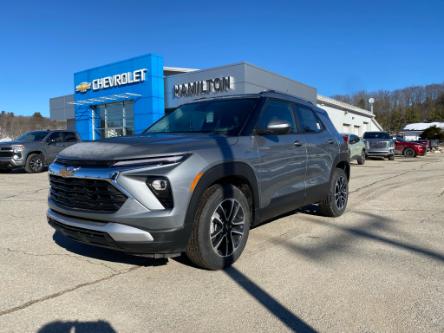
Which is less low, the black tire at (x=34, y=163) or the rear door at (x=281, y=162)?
the rear door at (x=281, y=162)

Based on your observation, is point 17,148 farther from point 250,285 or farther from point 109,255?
point 250,285

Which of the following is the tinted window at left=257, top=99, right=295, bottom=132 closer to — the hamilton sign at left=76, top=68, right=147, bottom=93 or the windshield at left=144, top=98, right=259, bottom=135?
the windshield at left=144, top=98, right=259, bottom=135

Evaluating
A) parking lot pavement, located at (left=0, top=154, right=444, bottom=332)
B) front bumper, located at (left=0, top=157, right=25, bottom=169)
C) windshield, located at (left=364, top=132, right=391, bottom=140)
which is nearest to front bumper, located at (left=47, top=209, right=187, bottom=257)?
parking lot pavement, located at (left=0, top=154, right=444, bottom=332)

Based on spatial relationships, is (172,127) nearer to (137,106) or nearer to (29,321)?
(29,321)

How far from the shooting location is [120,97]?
84.6 feet

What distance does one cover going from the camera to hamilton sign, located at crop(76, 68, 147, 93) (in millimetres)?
24812

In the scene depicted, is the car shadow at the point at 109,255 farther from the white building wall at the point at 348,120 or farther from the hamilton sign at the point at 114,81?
the white building wall at the point at 348,120

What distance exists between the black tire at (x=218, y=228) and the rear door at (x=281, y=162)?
41 cm

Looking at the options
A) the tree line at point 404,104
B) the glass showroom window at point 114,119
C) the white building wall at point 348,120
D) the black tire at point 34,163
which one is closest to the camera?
the black tire at point 34,163

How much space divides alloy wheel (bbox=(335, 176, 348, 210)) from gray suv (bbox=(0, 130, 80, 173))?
11596 millimetres

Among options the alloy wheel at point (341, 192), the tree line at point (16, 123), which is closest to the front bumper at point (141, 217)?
the alloy wheel at point (341, 192)

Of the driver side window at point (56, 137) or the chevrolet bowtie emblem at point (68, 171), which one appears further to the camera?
the driver side window at point (56, 137)

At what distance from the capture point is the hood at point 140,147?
3.24 metres

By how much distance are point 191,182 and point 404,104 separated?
119308 mm
